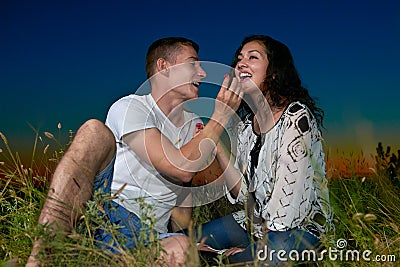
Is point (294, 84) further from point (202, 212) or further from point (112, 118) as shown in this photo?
point (202, 212)

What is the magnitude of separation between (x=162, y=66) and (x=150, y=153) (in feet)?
2.56

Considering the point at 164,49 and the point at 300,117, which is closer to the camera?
the point at 300,117

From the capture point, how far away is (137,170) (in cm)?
336

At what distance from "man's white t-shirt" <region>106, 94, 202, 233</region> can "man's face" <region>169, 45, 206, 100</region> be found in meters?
0.23

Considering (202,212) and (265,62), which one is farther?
(202,212)

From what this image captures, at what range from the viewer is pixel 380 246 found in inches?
119

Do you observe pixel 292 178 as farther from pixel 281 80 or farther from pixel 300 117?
pixel 281 80

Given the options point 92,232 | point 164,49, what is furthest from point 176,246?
point 164,49

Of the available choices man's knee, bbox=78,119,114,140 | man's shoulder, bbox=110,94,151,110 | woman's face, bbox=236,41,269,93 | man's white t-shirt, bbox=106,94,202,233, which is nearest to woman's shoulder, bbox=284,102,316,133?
woman's face, bbox=236,41,269,93

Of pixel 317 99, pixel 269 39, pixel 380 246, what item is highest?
pixel 269 39

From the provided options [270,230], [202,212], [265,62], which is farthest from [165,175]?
[202,212]

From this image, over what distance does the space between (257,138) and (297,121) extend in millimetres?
438

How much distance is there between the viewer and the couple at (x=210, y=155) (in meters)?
2.93

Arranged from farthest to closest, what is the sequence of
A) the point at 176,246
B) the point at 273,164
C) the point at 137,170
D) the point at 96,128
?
the point at 137,170
the point at 273,164
the point at 96,128
the point at 176,246
